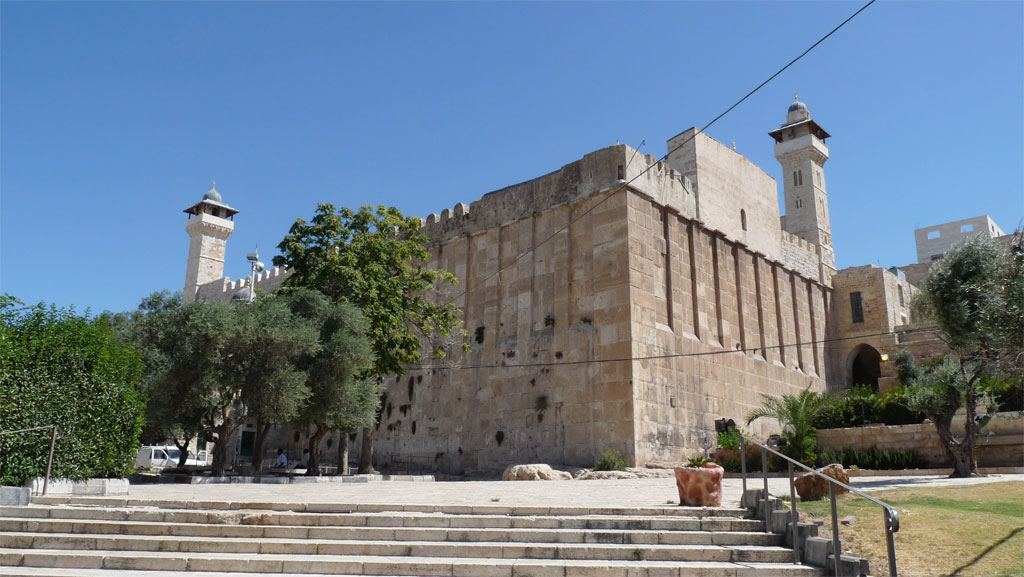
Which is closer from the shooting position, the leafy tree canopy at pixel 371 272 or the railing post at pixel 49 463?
the railing post at pixel 49 463

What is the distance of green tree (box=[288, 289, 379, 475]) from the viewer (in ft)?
57.3

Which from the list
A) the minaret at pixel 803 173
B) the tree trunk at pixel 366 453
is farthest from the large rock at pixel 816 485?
the minaret at pixel 803 173

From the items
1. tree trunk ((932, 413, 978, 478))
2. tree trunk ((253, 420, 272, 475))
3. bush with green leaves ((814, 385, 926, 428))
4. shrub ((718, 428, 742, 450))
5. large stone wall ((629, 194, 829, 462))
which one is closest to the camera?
tree trunk ((932, 413, 978, 478))

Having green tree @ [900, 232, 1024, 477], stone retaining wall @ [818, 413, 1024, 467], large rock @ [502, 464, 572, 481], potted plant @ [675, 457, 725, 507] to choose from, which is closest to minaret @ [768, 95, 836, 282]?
stone retaining wall @ [818, 413, 1024, 467]

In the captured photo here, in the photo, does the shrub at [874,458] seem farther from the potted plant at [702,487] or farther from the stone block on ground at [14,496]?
the stone block on ground at [14,496]

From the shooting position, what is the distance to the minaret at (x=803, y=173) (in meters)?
38.2

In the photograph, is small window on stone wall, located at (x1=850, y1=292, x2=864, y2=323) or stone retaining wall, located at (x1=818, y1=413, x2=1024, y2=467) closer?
stone retaining wall, located at (x1=818, y1=413, x2=1024, y2=467)

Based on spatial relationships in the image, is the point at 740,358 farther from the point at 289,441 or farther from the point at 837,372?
the point at 289,441

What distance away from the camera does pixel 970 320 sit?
1227 centimetres

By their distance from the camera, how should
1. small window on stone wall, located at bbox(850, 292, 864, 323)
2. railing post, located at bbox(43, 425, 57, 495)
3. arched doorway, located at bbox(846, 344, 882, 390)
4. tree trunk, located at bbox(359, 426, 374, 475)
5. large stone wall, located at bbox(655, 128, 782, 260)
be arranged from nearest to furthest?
railing post, located at bbox(43, 425, 57, 495)
tree trunk, located at bbox(359, 426, 374, 475)
large stone wall, located at bbox(655, 128, 782, 260)
small window on stone wall, located at bbox(850, 292, 864, 323)
arched doorway, located at bbox(846, 344, 882, 390)

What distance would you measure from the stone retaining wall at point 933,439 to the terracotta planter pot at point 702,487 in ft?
30.3

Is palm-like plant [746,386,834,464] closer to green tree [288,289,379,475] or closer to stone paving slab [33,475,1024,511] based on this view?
stone paving slab [33,475,1024,511]

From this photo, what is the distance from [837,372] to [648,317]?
44.7 feet

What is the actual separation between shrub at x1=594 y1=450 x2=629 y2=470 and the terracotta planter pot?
360 inches
